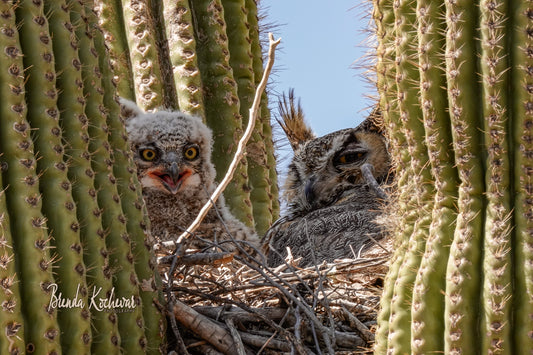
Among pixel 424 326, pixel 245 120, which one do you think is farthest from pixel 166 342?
pixel 245 120

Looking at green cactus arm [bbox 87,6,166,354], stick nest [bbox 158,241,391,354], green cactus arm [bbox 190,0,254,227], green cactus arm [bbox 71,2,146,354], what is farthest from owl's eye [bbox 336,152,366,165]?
green cactus arm [bbox 71,2,146,354]

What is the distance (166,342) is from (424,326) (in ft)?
3.99

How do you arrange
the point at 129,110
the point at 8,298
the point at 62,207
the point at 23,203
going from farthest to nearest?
1. the point at 129,110
2. the point at 62,207
3. the point at 23,203
4. the point at 8,298

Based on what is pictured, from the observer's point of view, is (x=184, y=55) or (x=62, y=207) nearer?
(x=62, y=207)

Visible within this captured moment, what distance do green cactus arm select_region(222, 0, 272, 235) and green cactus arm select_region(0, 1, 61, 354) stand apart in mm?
3222

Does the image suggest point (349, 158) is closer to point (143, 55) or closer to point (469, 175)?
point (143, 55)

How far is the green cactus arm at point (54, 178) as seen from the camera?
3066 mm

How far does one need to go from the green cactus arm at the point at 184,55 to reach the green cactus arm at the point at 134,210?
226 cm

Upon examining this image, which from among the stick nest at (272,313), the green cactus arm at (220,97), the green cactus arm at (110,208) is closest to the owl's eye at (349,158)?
the green cactus arm at (220,97)

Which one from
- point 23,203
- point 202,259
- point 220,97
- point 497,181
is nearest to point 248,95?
point 220,97

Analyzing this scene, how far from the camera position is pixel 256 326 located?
378 cm

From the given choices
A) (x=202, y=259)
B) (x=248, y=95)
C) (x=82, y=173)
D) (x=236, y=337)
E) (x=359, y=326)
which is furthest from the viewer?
(x=248, y=95)

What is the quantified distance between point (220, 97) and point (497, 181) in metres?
3.66

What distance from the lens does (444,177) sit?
280 centimetres
